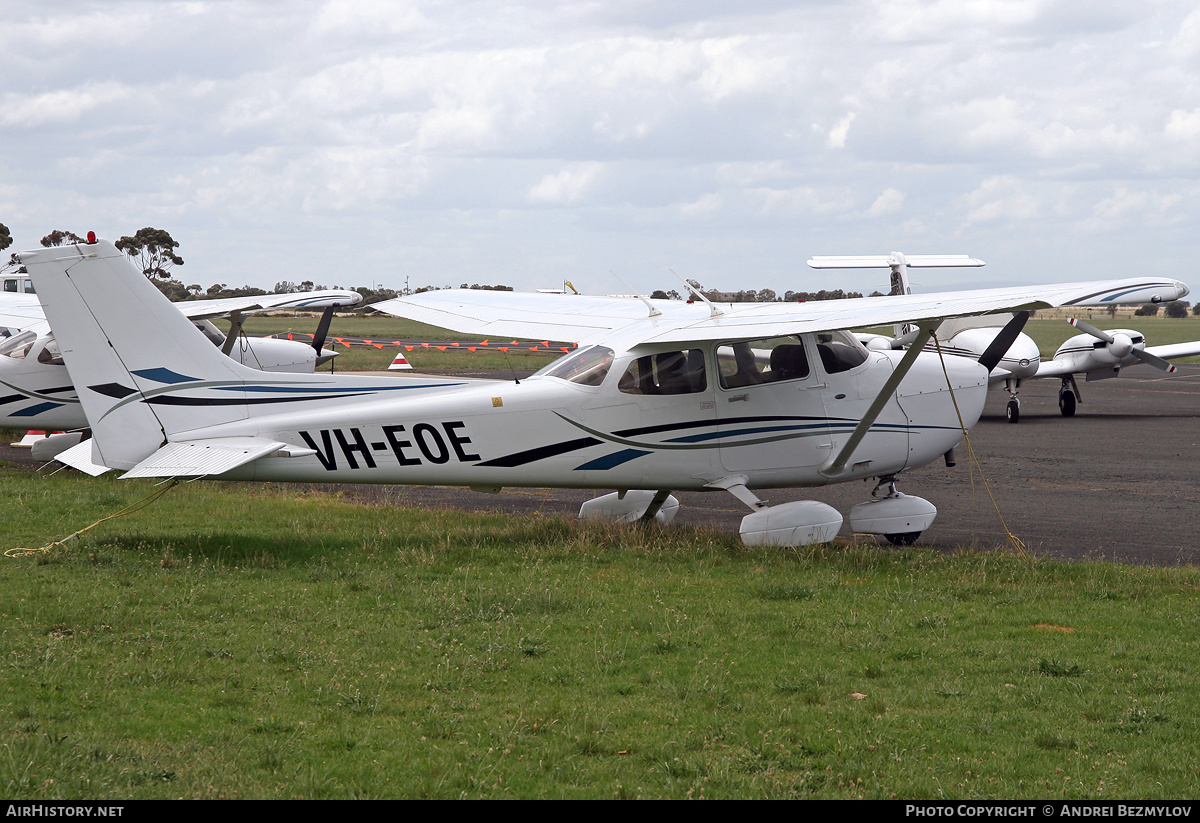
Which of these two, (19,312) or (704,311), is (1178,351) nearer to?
(704,311)

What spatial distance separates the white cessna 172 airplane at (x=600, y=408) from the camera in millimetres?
8609

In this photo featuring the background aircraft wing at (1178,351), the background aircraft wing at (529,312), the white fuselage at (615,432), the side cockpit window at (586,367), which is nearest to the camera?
the white fuselage at (615,432)

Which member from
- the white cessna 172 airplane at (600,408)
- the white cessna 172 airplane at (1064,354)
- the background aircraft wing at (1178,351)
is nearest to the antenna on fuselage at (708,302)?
the white cessna 172 airplane at (600,408)

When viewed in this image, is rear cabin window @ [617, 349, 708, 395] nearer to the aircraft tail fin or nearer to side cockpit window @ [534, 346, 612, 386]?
side cockpit window @ [534, 346, 612, 386]

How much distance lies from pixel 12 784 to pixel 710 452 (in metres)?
6.56

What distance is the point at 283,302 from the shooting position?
1616 centimetres

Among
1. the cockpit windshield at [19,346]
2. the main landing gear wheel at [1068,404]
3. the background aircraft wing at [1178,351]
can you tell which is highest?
the cockpit windshield at [19,346]

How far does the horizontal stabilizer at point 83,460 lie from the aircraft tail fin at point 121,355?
6 cm

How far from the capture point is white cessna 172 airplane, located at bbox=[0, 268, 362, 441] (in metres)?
14.0

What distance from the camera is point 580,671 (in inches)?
237

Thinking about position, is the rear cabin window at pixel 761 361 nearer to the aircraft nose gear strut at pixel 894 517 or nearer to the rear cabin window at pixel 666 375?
the rear cabin window at pixel 666 375

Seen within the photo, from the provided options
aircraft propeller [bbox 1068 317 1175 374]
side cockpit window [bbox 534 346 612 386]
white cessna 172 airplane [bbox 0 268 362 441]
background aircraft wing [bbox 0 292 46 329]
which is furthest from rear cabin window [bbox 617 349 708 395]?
aircraft propeller [bbox 1068 317 1175 374]

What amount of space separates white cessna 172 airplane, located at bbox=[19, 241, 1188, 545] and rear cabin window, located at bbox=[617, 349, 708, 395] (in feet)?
0.06

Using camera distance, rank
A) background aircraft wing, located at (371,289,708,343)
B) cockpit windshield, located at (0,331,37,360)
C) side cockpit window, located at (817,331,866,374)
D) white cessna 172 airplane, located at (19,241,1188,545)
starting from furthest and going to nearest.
→ cockpit windshield, located at (0,331,37,360)
background aircraft wing, located at (371,289,708,343)
side cockpit window, located at (817,331,866,374)
white cessna 172 airplane, located at (19,241,1188,545)
